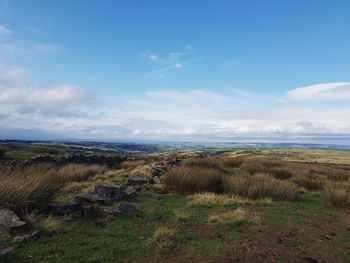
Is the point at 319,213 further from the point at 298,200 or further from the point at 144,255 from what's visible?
the point at 144,255

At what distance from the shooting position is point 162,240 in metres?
8.09

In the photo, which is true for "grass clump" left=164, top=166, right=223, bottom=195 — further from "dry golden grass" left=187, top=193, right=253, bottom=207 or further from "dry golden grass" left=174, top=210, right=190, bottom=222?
"dry golden grass" left=174, top=210, right=190, bottom=222

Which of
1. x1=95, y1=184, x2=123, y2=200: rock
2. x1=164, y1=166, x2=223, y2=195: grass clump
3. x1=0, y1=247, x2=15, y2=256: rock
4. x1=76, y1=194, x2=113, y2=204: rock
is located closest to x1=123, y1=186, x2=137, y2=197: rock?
x1=95, y1=184, x2=123, y2=200: rock

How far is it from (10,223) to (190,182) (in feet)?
31.1

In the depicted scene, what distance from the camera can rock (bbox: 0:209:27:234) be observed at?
771 cm

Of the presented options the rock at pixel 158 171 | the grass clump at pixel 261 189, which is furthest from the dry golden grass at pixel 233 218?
the rock at pixel 158 171

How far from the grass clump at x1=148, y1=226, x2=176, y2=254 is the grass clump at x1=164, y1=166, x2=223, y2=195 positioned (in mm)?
7326

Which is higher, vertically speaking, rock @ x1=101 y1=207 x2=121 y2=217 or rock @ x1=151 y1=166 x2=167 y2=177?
rock @ x1=151 y1=166 x2=167 y2=177

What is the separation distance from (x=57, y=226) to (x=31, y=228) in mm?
605

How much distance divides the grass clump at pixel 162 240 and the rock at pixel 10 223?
285 centimetres

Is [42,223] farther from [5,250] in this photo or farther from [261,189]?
[261,189]

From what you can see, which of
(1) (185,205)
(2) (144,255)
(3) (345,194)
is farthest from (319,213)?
(2) (144,255)

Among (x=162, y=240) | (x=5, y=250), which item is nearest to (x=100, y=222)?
(x=162, y=240)

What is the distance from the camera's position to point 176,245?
7.98 m
